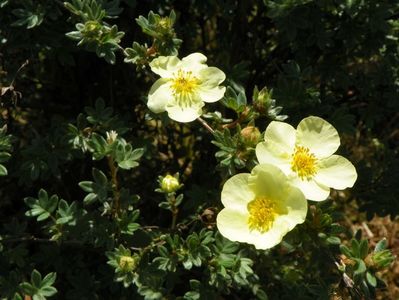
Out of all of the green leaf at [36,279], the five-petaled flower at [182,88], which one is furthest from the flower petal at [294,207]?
the green leaf at [36,279]

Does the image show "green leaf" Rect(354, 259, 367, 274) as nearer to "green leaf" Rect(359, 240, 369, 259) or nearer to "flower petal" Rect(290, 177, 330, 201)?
"green leaf" Rect(359, 240, 369, 259)

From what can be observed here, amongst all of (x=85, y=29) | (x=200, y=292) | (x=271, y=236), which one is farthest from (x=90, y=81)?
(x=271, y=236)

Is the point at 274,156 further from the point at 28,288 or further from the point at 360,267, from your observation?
the point at 28,288

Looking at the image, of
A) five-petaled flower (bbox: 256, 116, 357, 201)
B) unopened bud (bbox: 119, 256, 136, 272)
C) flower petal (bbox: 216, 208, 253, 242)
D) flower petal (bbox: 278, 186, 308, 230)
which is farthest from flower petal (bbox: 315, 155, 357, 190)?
unopened bud (bbox: 119, 256, 136, 272)

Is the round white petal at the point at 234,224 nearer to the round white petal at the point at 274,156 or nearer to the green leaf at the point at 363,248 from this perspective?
the round white petal at the point at 274,156

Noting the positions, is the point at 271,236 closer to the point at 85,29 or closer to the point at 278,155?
the point at 278,155

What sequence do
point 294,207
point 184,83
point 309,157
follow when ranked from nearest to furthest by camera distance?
1. point 294,207
2. point 309,157
3. point 184,83

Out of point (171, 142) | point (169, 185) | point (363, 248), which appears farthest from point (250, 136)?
point (171, 142)
